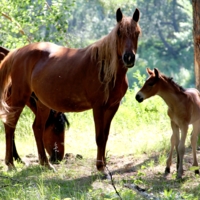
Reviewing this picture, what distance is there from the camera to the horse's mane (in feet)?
20.8

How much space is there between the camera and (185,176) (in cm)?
629

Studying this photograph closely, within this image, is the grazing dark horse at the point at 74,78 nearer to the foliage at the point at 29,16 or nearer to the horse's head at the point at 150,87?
the horse's head at the point at 150,87

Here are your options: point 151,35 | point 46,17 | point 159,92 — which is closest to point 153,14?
point 151,35

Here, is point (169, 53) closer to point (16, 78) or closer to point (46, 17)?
point (46, 17)

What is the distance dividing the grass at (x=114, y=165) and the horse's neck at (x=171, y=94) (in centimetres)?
83

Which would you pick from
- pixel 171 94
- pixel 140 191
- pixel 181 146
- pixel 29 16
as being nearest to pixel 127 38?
pixel 171 94

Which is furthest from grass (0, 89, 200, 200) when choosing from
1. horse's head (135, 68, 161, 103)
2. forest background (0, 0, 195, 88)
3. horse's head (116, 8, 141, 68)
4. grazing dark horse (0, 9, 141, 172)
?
forest background (0, 0, 195, 88)

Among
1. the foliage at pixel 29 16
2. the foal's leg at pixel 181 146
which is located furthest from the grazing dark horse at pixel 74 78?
the foliage at pixel 29 16

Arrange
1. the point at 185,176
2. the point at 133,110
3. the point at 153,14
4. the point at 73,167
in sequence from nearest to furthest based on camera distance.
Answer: the point at 185,176 < the point at 73,167 < the point at 133,110 < the point at 153,14

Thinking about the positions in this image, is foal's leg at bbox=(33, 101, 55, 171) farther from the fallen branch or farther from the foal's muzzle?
the fallen branch

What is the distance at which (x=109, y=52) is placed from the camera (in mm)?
6516

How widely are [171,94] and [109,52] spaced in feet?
2.87

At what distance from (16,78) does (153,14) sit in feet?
102

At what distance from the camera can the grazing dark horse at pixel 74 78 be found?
6.41 meters
